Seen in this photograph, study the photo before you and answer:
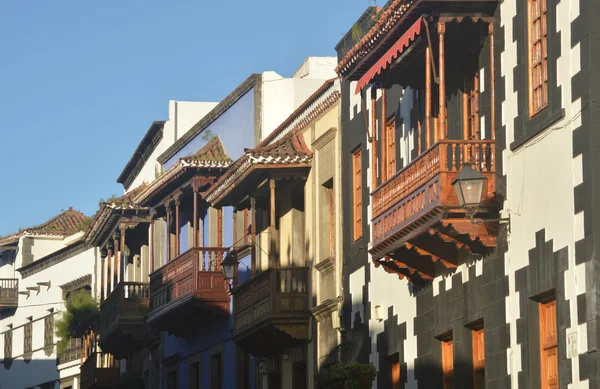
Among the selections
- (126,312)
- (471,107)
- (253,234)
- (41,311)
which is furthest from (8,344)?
(471,107)

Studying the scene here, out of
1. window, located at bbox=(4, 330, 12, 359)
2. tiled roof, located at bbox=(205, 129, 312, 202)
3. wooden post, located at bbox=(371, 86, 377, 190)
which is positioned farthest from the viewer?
window, located at bbox=(4, 330, 12, 359)

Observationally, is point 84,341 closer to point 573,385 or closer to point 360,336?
point 360,336

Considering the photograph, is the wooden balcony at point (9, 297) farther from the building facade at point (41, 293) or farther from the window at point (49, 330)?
the window at point (49, 330)

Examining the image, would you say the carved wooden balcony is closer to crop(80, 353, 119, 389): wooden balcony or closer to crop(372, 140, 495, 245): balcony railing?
crop(372, 140, 495, 245): balcony railing

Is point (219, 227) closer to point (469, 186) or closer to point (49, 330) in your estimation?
point (469, 186)

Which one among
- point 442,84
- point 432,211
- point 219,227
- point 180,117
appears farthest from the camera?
point 180,117

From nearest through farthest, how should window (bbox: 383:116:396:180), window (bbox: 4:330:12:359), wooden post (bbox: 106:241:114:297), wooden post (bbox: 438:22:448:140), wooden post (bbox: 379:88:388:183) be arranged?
wooden post (bbox: 438:22:448:140), wooden post (bbox: 379:88:388:183), window (bbox: 383:116:396:180), wooden post (bbox: 106:241:114:297), window (bbox: 4:330:12:359)

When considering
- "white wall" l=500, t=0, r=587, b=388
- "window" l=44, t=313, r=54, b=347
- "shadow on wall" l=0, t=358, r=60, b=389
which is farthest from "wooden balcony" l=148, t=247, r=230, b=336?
"window" l=44, t=313, r=54, b=347

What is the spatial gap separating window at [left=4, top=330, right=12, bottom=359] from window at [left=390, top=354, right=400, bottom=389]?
3558 cm

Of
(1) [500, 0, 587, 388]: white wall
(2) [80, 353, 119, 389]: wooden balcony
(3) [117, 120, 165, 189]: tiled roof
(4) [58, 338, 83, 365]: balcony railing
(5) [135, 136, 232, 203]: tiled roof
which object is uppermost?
(3) [117, 120, 165, 189]: tiled roof

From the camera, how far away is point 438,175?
1809cm

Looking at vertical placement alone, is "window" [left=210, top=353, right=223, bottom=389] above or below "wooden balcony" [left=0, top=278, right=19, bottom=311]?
below

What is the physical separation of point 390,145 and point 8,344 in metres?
36.3

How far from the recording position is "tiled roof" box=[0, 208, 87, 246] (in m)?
56.1
